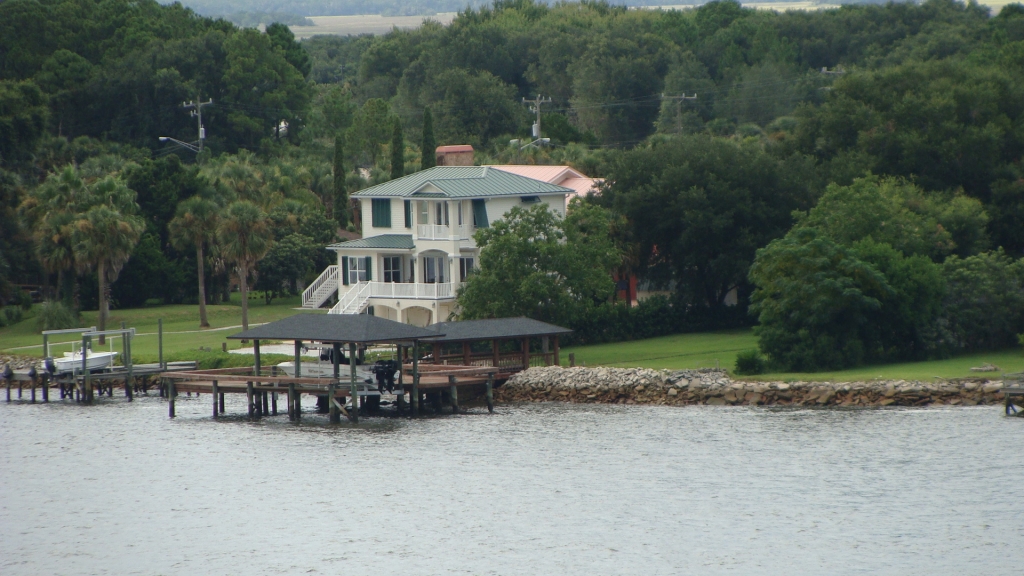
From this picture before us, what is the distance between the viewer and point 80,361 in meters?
62.8

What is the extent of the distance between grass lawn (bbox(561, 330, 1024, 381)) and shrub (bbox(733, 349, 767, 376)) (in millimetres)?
535

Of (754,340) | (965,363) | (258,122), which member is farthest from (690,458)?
(258,122)

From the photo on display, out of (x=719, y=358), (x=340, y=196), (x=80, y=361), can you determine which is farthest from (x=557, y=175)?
(x=80, y=361)

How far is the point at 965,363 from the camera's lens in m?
56.9

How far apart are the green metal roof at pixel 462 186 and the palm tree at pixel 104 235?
1151 cm

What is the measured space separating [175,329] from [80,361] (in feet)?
44.2

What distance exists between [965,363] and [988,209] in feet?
59.9

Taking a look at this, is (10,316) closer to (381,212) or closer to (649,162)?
(381,212)

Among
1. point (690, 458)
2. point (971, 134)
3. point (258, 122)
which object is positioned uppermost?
point (258, 122)

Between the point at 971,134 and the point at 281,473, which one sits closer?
the point at 281,473

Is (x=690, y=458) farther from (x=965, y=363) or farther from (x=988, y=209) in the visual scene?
(x=988, y=209)

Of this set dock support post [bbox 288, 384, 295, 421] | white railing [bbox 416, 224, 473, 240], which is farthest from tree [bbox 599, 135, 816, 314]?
dock support post [bbox 288, 384, 295, 421]

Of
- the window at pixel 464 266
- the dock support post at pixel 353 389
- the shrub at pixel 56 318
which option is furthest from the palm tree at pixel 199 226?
the dock support post at pixel 353 389

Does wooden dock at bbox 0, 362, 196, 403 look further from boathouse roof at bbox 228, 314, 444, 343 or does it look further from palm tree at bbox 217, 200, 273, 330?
palm tree at bbox 217, 200, 273, 330
